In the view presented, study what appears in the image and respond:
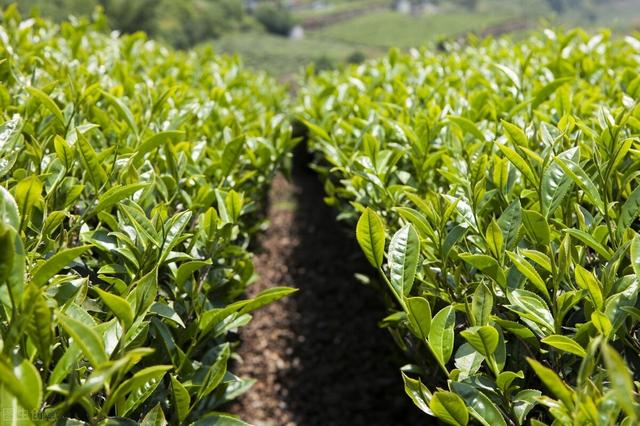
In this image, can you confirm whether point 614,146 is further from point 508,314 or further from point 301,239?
point 301,239

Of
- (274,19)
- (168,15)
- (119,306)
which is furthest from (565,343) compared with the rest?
(274,19)

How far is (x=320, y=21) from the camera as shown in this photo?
91.1 metres

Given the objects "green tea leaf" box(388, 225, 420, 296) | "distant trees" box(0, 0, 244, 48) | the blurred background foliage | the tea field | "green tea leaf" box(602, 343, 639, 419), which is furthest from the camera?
the blurred background foliage

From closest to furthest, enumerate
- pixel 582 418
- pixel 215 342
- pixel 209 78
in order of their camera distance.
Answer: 1. pixel 582 418
2. pixel 215 342
3. pixel 209 78

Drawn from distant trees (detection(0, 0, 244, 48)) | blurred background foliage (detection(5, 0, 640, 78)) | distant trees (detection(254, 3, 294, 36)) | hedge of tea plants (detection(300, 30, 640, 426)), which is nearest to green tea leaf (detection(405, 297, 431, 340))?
hedge of tea plants (detection(300, 30, 640, 426))

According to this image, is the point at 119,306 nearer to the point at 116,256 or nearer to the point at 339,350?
the point at 116,256

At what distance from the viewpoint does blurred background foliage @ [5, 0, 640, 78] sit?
5316 centimetres

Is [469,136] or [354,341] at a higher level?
[469,136]

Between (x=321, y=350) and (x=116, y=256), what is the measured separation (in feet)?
9.68

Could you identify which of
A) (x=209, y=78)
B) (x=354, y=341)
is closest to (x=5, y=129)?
(x=209, y=78)

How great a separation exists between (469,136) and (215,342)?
1.57m

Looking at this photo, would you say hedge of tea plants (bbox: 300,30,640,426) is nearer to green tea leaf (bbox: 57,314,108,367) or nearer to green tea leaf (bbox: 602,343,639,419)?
green tea leaf (bbox: 602,343,639,419)

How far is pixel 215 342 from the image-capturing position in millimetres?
2465

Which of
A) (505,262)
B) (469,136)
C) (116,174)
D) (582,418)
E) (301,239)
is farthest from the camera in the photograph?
(301,239)
